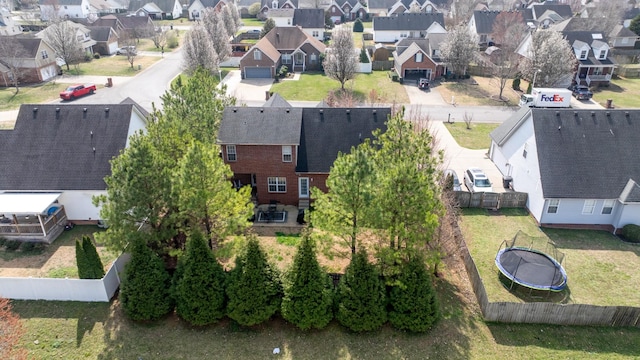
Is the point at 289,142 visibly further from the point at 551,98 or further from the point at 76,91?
the point at 76,91

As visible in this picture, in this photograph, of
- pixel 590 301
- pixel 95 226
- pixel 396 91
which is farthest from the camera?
pixel 396 91

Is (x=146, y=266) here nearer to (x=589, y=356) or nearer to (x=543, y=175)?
(x=589, y=356)

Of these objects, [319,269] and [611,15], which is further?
[611,15]

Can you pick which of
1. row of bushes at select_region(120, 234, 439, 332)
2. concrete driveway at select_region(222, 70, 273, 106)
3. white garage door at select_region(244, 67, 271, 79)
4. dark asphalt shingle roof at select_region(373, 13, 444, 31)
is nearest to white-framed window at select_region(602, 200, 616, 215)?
row of bushes at select_region(120, 234, 439, 332)

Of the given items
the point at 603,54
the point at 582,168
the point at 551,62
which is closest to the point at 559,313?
the point at 582,168

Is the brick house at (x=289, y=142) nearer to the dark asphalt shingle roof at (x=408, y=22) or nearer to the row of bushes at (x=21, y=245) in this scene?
the row of bushes at (x=21, y=245)

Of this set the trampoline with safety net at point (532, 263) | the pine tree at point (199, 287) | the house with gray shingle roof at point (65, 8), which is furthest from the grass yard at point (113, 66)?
the trampoline with safety net at point (532, 263)

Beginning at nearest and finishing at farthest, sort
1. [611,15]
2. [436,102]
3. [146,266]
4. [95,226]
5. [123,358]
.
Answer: [123,358] → [146,266] → [95,226] → [436,102] → [611,15]

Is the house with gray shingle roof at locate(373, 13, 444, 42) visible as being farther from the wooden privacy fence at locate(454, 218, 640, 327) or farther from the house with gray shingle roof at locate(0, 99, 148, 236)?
the wooden privacy fence at locate(454, 218, 640, 327)

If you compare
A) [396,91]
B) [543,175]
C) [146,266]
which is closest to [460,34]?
[396,91]
